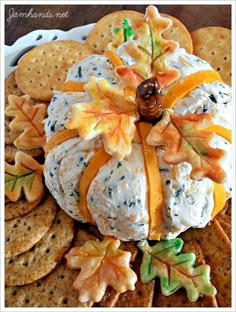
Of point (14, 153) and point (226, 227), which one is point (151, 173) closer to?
point (226, 227)

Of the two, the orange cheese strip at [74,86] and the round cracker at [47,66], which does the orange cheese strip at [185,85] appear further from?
the round cracker at [47,66]

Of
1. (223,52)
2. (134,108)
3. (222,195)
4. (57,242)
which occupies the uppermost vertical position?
(134,108)

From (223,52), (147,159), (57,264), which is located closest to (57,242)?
(57,264)

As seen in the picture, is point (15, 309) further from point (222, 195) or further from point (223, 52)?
point (223, 52)

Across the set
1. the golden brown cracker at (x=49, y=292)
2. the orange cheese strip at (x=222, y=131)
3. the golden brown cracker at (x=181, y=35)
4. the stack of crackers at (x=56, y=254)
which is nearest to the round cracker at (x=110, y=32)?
the golden brown cracker at (x=181, y=35)

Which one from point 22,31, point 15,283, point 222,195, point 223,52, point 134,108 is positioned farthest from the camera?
point 22,31

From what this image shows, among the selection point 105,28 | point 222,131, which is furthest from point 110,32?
point 222,131
